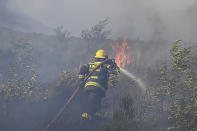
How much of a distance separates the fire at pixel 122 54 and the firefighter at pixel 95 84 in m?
12.1

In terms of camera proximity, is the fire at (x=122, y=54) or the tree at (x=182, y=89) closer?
the tree at (x=182, y=89)

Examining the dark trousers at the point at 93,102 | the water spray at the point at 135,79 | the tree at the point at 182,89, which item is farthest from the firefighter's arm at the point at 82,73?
the water spray at the point at 135,79

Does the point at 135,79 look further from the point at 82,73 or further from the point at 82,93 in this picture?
the point at 82,73

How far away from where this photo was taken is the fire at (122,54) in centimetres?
2694

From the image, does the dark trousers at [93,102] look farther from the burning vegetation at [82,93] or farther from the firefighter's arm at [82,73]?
the firefighter's arm at [82,73]

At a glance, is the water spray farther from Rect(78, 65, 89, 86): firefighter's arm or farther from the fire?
Rect(78, 65, 89, 86): firefighter's arm

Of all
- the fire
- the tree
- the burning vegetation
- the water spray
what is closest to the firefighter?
the burning vegetation

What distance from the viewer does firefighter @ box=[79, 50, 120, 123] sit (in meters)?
13.6

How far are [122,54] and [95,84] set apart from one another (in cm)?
1453

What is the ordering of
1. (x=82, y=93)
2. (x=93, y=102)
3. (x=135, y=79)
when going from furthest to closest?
1. (x=135, y=79)
2. (x=82, y=93)
3. (x=93, y=102)

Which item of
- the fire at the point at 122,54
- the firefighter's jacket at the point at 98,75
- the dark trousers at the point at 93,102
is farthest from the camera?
the fire at the point at 122,54

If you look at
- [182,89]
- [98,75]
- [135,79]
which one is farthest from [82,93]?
[135,79]

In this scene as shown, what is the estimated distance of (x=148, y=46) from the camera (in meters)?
A: 31.3

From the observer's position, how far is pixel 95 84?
44.7 ft
